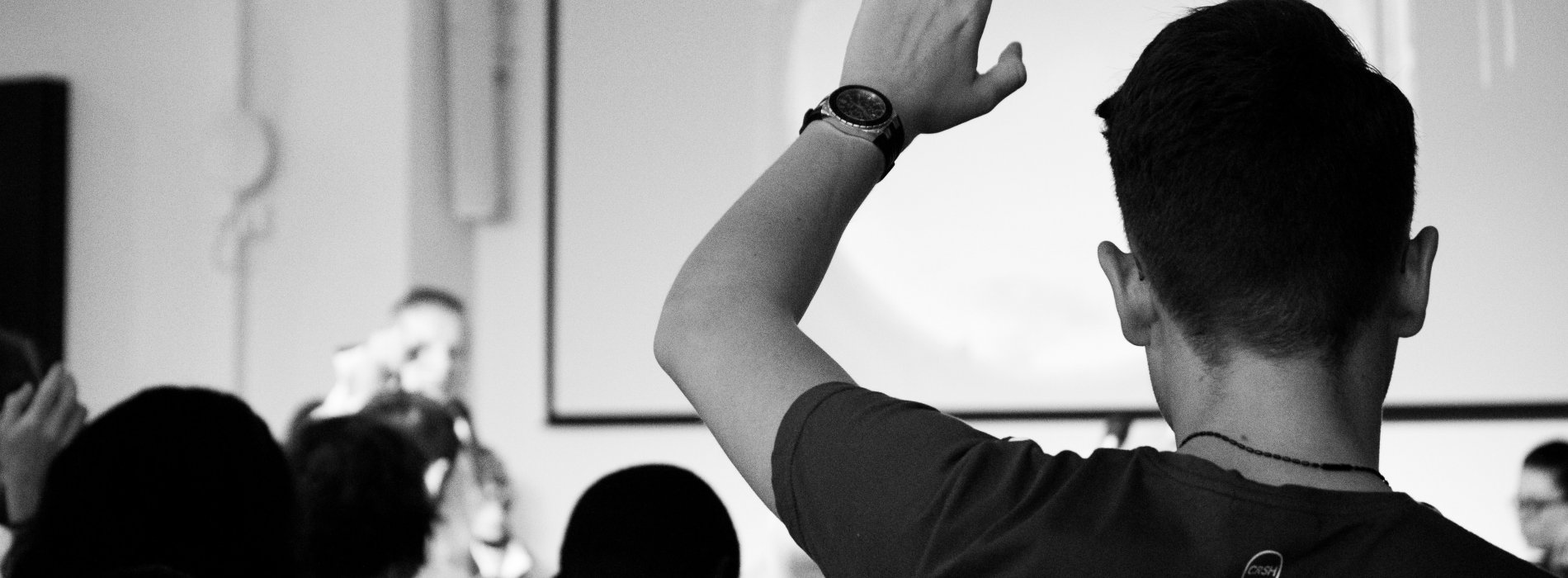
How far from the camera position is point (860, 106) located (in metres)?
0.75

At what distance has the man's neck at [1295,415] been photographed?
0.67 m

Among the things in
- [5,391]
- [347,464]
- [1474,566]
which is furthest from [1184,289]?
[5,391]

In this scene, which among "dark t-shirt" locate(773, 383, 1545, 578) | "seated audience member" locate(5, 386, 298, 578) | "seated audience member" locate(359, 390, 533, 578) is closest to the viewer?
"dark t-shirt" locate(773, 383, 1545, 578)

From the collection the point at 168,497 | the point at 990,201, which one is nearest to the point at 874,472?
the point at 168,497

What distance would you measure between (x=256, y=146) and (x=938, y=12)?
14.8ft

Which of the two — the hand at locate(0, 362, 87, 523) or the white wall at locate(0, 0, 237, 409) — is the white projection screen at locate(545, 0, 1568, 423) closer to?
the white wall at locate(0, 0, 237, 409)

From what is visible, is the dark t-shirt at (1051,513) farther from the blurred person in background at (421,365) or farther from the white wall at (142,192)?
the white wall at (142,192)

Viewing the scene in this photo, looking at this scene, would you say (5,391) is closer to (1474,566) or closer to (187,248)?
(1474,566)

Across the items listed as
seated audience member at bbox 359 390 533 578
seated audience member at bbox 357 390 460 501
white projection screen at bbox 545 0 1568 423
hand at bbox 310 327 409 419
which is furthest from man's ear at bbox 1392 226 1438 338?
hand at bbox 310 327 409 419

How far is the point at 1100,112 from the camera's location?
29.4 inches

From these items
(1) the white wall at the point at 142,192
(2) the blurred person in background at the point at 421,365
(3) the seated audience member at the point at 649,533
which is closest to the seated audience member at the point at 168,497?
(3) the seated audience member at the point at 649,533

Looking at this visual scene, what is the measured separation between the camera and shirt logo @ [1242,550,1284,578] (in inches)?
24.9

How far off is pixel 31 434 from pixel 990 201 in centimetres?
318

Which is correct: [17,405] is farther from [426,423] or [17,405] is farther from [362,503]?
[426,423]
